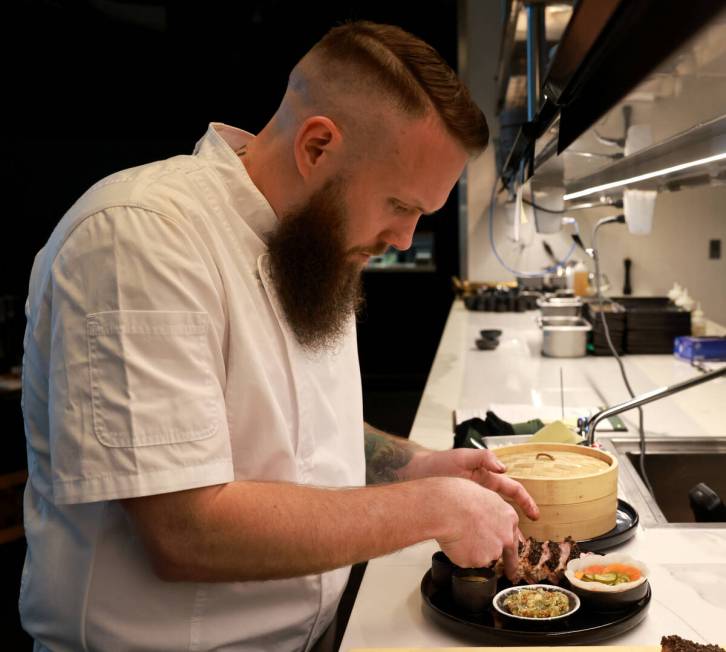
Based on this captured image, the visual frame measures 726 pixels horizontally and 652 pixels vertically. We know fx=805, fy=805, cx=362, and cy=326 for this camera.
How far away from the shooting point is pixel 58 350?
3.57ft

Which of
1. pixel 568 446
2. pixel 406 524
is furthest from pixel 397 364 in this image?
pixel 406 524

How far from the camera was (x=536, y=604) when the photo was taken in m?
1.24

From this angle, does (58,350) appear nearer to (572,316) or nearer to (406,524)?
(406,524)

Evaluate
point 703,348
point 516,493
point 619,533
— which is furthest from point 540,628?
point 703,348

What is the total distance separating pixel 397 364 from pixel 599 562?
6.65 meters

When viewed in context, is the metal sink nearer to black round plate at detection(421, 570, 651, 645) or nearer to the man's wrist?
the man's wrist

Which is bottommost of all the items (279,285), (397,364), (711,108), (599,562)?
(397,364)

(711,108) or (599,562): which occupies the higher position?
(711,108)

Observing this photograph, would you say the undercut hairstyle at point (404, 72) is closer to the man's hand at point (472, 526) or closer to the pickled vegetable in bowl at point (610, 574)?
the man's hand at point (472, 526)

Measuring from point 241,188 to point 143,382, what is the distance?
420 millimetres

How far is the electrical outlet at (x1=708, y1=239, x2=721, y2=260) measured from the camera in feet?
18.6

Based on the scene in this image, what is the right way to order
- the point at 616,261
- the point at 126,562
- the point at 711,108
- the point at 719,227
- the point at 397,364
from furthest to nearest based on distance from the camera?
the point at 397,364 < the point at 616,261 < the point at 719,227 < the point at 126,562 < the point at 711,108

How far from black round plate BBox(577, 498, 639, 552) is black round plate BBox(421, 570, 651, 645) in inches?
8.2

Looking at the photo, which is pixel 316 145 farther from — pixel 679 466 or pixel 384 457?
pixel 679 466
